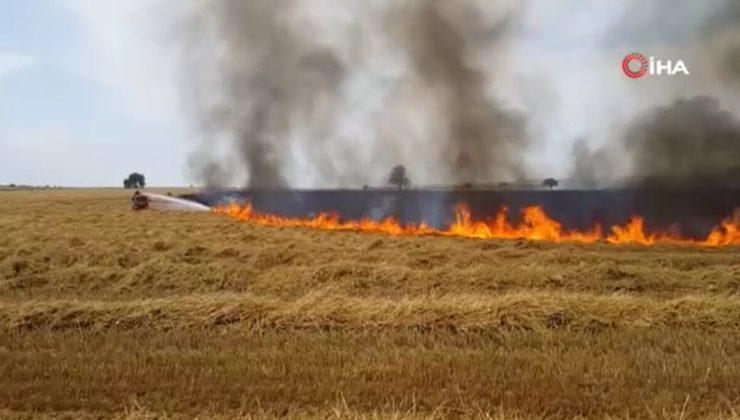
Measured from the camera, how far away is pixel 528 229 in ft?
91.7

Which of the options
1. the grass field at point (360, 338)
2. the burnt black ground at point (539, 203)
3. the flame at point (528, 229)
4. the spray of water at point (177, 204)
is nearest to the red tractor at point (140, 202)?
the spray of water at point (177, 204)

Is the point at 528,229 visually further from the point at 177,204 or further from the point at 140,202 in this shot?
the point at 140,202

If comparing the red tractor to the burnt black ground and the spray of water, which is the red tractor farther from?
the burnt black ground

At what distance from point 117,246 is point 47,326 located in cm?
868

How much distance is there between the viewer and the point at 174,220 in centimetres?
3117

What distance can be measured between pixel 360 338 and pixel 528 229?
20.4m

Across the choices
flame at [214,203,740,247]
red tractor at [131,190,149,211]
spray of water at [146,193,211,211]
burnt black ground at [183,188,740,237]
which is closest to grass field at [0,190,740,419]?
flame at [214,203,740,247]

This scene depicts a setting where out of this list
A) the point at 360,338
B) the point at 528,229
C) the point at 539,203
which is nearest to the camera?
the point at 360,338

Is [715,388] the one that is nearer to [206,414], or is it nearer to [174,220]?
[206,414]

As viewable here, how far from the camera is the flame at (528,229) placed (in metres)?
25.5

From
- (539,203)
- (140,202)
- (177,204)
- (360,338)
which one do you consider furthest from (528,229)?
(140,202)

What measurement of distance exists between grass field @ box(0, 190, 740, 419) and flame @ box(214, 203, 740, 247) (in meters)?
9.55

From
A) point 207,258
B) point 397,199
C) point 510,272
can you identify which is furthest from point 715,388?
point 397,199

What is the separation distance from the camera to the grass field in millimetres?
6176
